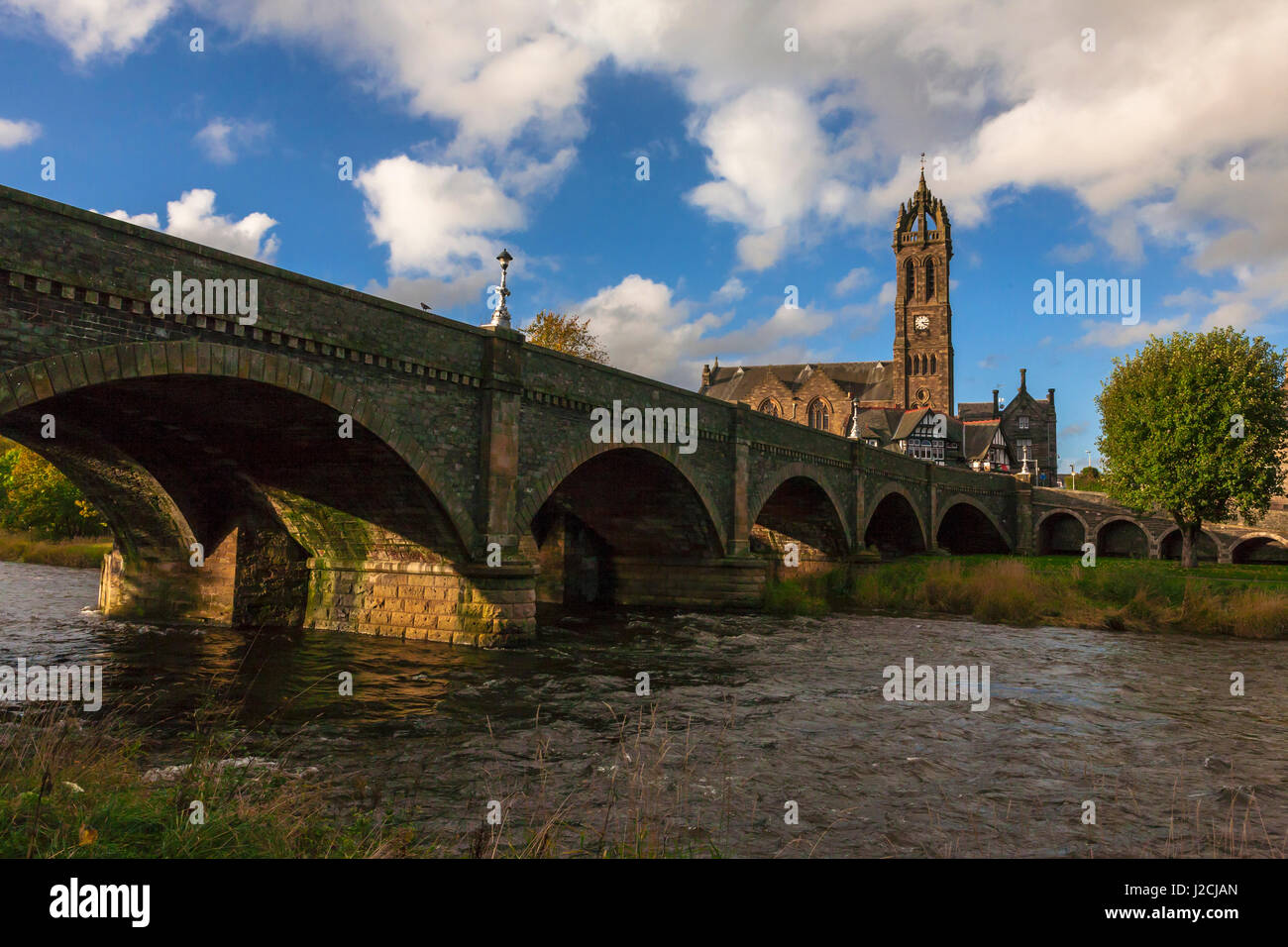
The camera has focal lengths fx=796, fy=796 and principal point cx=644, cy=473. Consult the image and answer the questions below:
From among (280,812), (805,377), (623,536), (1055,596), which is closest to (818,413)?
(805,377)

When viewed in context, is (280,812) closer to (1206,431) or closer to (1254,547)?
(1206,431)

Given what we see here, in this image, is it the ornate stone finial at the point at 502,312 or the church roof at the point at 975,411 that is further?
the church roof at the point at 975,411

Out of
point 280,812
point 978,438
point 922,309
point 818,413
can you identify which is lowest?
point 280,812

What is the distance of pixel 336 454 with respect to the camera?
1745cm

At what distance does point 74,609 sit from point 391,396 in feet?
52.2

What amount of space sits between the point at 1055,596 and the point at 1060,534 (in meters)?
43.4

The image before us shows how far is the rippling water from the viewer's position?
809cm

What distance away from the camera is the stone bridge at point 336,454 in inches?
454

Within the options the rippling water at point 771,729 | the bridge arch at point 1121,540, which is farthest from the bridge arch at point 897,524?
the rippling water at point 771,729

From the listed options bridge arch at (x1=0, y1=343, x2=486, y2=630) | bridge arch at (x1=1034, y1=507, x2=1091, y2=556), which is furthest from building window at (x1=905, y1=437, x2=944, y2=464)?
bridge arch at (x1=0, y1=343, x2=486, y2=630)

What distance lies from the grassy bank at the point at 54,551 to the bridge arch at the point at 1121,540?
67.1m

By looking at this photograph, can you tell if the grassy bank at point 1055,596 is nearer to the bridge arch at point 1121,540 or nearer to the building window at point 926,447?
the bridge arch at point 1121,540
